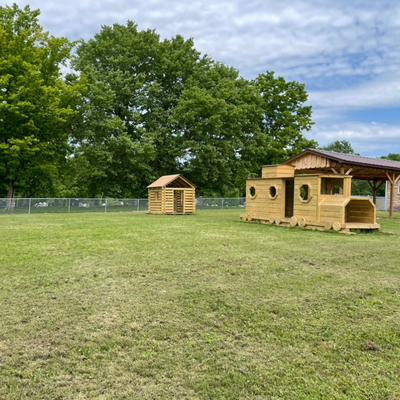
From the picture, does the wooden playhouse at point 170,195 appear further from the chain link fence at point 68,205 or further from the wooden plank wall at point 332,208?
the wooden plank wall at point 332,208

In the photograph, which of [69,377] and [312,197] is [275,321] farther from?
[312,197]

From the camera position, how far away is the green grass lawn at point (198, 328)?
8.57 feet

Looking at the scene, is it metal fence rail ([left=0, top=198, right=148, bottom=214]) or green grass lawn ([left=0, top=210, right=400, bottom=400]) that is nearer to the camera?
green grass lawn ([left=0, top=210, right=400, bottom=400])

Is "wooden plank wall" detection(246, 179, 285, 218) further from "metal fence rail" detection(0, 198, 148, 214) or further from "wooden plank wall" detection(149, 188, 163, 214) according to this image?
"metal fence rail" detection(0, 198, 148, 214)

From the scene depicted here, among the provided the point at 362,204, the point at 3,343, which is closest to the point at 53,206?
the point at 362,204

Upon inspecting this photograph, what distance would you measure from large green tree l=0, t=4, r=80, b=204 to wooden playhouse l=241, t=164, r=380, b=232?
17.8 m

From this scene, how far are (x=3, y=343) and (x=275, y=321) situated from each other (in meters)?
2.69

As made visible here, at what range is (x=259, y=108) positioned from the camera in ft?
127

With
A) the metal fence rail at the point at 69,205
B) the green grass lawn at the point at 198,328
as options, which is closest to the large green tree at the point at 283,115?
the metal fence rail at the point at 69,205

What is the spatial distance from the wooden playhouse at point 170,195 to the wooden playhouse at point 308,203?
8053 millimetres

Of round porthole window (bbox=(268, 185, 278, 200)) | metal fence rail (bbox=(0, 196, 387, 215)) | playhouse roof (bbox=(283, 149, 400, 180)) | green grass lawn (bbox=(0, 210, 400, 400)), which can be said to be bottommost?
green grass lawn (bbox=(0, 210, 400, 400))

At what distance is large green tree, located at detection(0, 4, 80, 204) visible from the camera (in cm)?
2561

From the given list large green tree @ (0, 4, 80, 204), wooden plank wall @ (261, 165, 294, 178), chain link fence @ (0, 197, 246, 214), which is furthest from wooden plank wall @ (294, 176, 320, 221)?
large green tree @ (0, 4, 80, 204)

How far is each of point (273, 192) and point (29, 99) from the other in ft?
65.5
